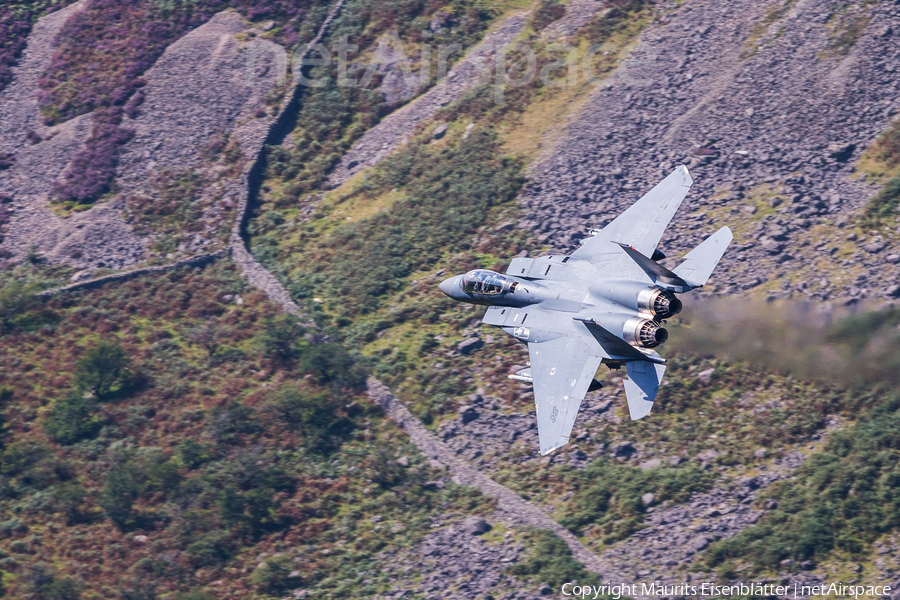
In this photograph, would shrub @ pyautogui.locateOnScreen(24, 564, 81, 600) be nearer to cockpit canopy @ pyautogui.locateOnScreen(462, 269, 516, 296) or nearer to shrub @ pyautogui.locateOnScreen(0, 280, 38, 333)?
shrub @ pyautogui.locateOnScreen(0, 280, 38, 333)

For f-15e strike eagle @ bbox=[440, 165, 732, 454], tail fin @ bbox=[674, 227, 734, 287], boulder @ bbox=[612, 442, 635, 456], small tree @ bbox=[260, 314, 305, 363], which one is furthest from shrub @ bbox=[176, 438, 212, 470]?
tail fin @ bbox=[674, 227, 734, 287]

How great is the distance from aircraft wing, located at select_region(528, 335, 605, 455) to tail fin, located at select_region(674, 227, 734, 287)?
4.09m

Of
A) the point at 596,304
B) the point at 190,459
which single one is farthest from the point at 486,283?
the point at 190,459

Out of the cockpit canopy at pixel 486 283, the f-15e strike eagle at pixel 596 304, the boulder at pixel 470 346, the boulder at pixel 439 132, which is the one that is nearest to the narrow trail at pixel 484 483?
the boulder at pixel 470 346

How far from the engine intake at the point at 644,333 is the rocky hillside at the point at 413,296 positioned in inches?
434

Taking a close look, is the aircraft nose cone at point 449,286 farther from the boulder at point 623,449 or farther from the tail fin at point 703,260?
the boulder at point 623,449

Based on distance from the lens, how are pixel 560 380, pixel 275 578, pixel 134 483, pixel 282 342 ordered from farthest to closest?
pixel 282 342 < pixel 134 483 < pixel 275 578 < pixel 560 380

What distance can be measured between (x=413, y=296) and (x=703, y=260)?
22.8 meters

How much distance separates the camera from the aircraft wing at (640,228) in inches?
1356

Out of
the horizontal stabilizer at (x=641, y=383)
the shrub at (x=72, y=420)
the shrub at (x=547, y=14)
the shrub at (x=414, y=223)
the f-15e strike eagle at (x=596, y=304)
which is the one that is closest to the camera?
the horizontal stabilizer at (x=641, y=383)

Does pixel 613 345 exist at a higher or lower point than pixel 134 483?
higher

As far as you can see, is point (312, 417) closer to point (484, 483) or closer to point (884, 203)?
point (484, 483)

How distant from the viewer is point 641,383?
31062 mm

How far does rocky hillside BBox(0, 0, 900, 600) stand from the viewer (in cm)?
3997
